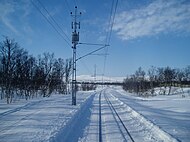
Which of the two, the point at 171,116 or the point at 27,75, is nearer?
the point at 171,116

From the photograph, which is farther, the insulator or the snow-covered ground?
Result: the insulator

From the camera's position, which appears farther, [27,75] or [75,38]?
[27,75]

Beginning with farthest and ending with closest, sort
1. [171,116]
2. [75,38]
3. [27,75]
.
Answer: [27,75]
[75,38]
[171,116]

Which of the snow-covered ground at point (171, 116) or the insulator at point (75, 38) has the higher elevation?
the insulator at point (75, 38)

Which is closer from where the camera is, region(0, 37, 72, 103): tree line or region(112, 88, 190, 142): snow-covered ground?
region(112, 88, 190, 142): snow-covered ground

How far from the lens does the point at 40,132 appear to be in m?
12.4

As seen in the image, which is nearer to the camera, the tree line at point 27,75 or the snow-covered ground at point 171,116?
the snow-covered ground at point 171,116

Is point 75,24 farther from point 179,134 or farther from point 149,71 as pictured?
point 149,71

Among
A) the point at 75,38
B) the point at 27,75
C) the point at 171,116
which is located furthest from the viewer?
the point at 27,75

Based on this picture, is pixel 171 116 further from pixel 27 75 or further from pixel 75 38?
pixel 27 75

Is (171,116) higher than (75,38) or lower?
lower

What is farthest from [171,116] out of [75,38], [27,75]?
[27,75]

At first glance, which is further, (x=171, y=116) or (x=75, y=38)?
(x=75, y=38)

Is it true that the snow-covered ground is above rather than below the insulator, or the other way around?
below
